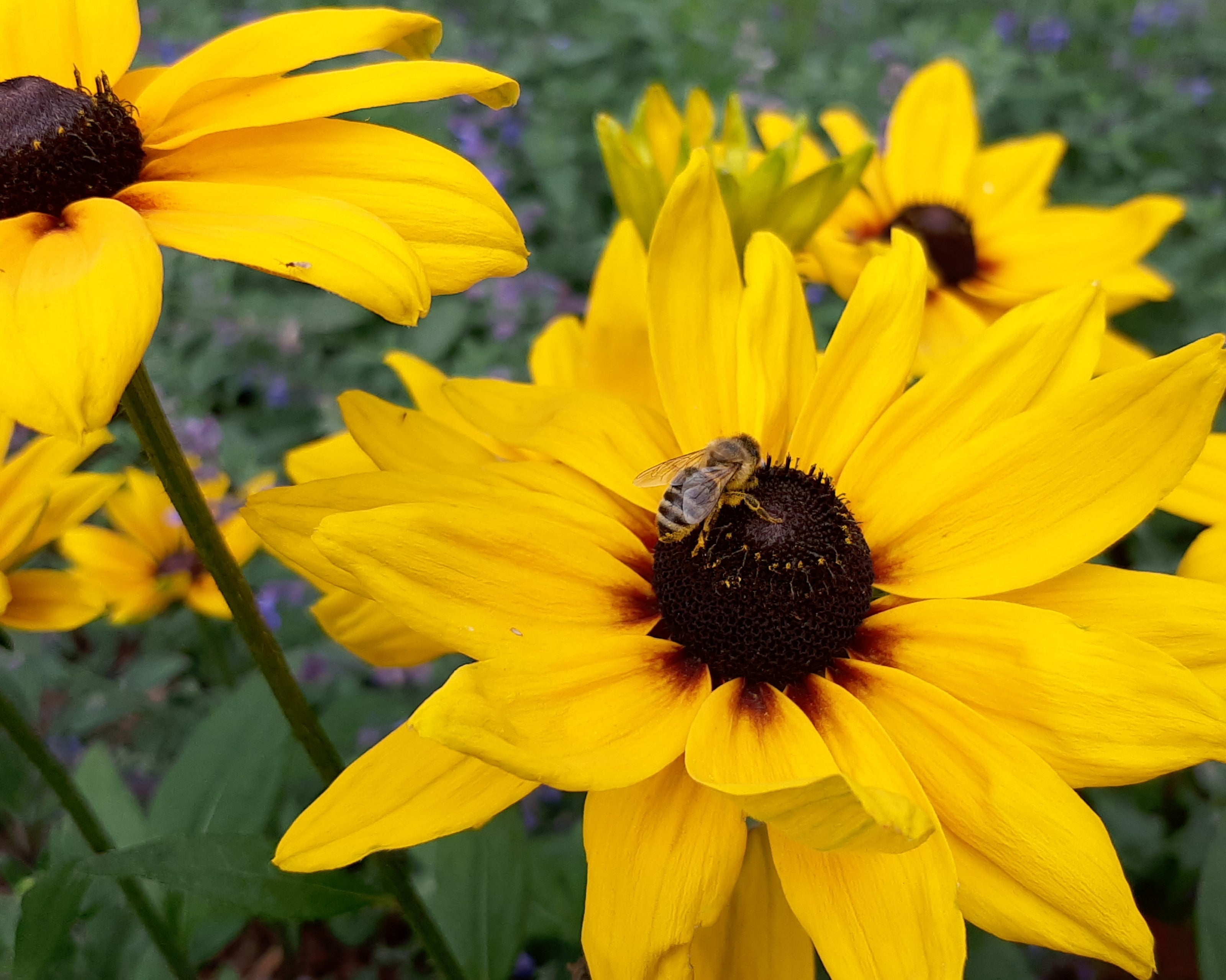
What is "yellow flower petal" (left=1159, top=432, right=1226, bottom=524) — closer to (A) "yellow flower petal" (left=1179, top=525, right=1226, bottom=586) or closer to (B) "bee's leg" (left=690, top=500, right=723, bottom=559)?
(A) "yellow flower petal" (left=1179, top=525, right=1226, bottom=586)

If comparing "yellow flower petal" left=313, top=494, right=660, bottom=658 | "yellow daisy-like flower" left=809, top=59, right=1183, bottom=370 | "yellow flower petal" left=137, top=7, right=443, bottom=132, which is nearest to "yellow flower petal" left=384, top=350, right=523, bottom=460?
"yellow flower petal" left=313, top=494, right=660, bottom=658

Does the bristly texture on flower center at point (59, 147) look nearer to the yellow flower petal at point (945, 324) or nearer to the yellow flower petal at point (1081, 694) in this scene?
the yellow flower petal at point (1081, 694)

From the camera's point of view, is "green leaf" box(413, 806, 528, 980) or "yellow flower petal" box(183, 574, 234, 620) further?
"yellow flower petal" box(183, 574, 234, 620)

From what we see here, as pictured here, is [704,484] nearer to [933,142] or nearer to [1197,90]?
[933,142]

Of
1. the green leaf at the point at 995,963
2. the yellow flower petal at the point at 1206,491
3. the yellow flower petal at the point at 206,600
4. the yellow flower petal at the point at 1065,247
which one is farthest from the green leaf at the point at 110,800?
the yellow flower petal at the point at 1065,247

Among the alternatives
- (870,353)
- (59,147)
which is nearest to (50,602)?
(59,147)

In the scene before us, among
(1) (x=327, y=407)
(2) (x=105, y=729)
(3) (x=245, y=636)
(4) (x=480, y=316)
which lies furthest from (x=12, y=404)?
(4) (x=480, y=316)

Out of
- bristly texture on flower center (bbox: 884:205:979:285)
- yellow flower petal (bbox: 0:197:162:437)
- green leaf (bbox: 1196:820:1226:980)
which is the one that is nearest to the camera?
yellow flower petal (bbox: 0:197:162:437)
